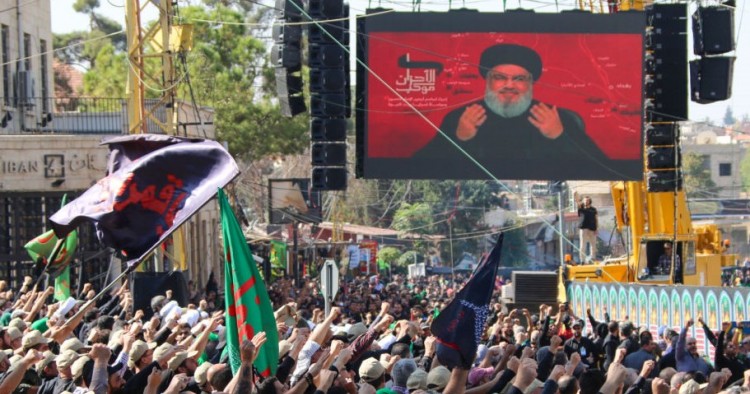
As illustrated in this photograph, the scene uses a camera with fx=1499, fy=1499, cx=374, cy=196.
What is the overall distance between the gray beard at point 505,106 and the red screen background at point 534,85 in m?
0.20

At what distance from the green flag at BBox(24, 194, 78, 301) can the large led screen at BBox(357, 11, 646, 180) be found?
25.0ft

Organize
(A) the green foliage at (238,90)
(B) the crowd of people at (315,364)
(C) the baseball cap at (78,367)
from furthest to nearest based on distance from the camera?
(A) the green foliage at (238,90)
(C) the baseball cap at (78,367)
(B) the crowd of people at (315,364)

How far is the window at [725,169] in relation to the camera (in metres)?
103

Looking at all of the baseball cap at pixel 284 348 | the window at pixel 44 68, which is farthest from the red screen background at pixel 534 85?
the baseball cap at pixel 284 348

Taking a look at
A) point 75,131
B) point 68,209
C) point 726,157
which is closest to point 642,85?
point 75,131

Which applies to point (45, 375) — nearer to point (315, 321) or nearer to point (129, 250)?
point (129, 250)

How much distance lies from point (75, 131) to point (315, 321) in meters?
16.9

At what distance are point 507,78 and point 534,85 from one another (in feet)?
1.77

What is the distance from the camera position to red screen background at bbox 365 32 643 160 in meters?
26.7

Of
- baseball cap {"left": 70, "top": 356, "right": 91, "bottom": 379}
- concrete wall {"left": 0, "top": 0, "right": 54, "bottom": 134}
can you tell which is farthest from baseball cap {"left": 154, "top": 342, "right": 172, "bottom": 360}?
concrete wall {"left": 0, "top": 0, "right": 54, "bottom": 134}

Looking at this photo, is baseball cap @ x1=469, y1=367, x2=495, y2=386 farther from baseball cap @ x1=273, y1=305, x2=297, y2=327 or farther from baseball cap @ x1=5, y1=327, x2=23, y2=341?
baseball cap @ x1=5, y1=327, x2=23, y2=341

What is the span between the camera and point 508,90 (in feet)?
88.6

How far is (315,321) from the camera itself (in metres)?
15.3

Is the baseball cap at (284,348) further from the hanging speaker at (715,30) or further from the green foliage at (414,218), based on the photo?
the green foliage at (414,218)
